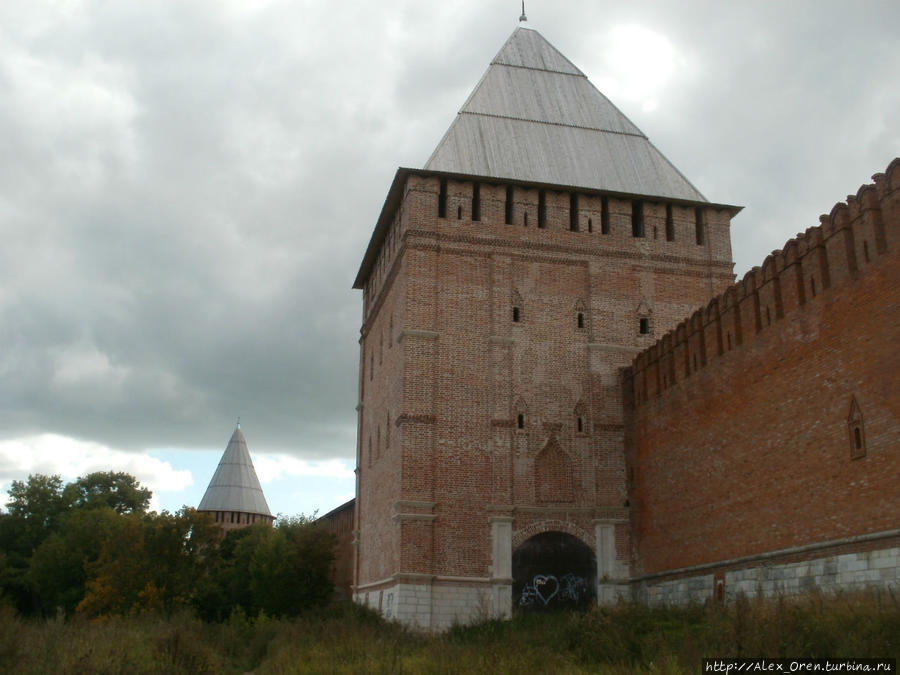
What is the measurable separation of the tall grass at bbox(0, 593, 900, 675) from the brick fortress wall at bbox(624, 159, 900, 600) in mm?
1308

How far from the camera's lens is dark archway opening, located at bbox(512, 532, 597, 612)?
68.3 ft

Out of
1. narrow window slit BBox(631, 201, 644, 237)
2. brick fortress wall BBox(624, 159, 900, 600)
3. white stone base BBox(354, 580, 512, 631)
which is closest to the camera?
brick fortress wall BBox(624, 159, 900, 600)

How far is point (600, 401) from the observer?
22.3 metres

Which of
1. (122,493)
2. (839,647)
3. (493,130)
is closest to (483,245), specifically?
(493,130)

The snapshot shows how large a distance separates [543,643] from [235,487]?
49556 mm

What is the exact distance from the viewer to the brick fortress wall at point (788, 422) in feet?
43.3

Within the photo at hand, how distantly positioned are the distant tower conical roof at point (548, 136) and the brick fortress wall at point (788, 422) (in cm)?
609

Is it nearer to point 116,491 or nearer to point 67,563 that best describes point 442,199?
point 67,563

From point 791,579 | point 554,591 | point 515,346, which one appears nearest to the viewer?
point 791,579

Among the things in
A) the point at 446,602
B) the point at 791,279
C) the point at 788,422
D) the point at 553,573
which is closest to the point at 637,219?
the point at 791,279

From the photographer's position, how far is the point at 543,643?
14.8 meters

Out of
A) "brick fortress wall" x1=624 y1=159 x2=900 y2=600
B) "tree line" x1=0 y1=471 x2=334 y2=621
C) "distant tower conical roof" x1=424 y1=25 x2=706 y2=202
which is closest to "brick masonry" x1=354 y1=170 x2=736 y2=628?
"distant tower conical roof" x1=424 y1=25 x2=706 y2=202

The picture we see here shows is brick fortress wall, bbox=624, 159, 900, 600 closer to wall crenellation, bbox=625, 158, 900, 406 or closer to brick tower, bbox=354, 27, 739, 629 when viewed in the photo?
wall crenellation, bbox=625, 158, 900, 406

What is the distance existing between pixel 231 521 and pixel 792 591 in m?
50.7
